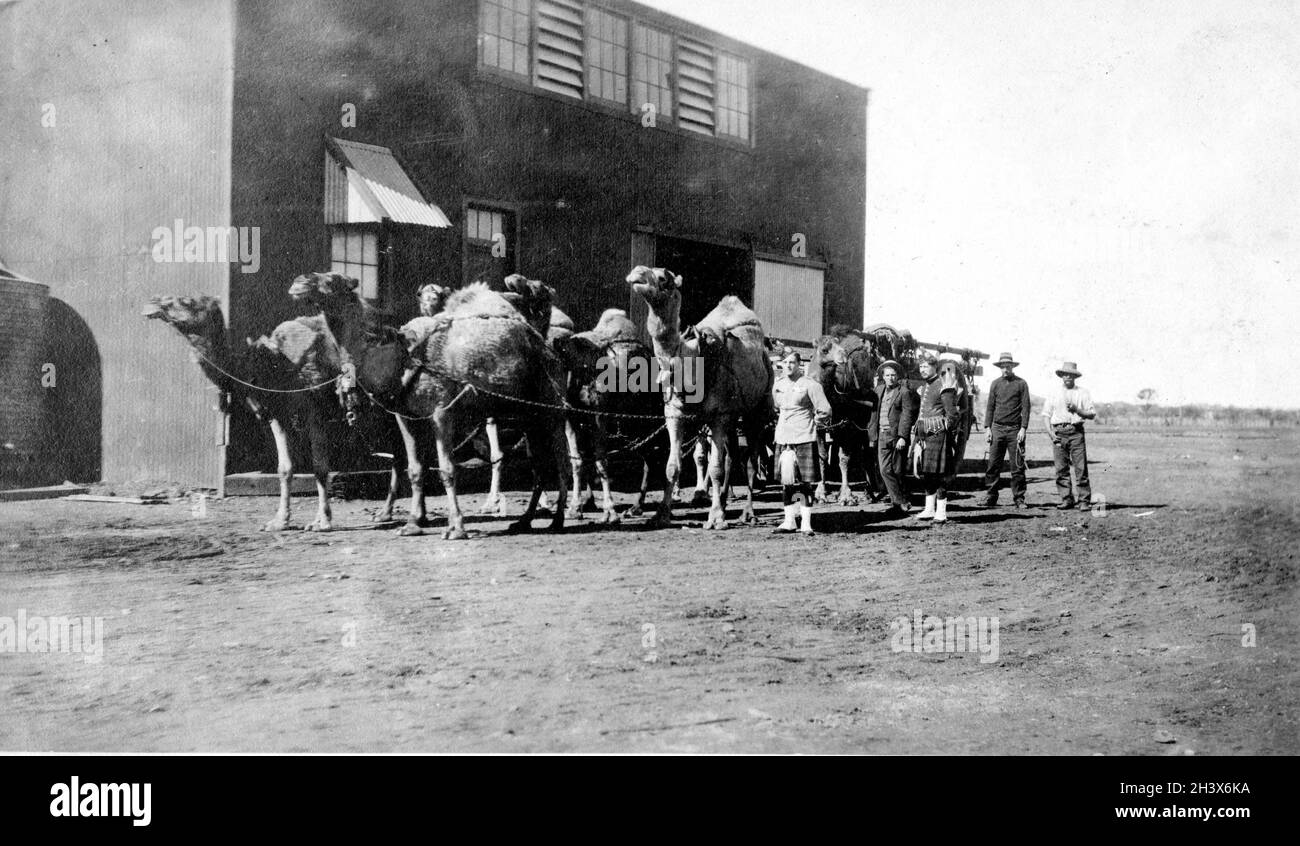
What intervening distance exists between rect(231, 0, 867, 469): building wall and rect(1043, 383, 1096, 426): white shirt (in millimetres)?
3904

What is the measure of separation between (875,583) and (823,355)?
6.18 m

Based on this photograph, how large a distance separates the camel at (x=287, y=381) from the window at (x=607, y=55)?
21.4 ft

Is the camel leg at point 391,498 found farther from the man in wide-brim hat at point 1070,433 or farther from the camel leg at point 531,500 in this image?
the man in wide-brim hat at point 1070,433

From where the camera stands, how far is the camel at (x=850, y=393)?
1384 centimetres

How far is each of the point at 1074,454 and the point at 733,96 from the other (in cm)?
684

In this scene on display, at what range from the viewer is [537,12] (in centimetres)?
1346

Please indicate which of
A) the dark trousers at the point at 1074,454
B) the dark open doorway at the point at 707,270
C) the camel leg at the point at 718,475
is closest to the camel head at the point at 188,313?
the camel leg at the point at 718,475

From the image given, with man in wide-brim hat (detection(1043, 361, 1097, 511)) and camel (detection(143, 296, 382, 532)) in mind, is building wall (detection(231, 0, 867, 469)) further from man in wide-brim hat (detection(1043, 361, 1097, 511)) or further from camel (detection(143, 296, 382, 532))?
man in wide-brim hat (detection(1043, 361, 1097, 511))

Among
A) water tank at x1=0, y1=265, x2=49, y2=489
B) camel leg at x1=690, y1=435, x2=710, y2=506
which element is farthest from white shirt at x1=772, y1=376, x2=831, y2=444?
water tank at x1=0, y1=265, x2=49, y2=489

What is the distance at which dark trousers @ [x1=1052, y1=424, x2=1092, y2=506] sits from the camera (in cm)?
1266

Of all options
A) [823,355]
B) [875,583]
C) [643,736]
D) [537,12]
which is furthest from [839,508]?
[643,736]

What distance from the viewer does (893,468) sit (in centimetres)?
1275

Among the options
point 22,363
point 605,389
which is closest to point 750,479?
point 605,389
